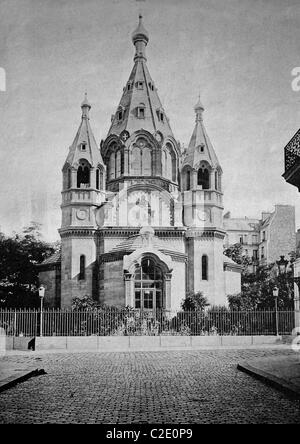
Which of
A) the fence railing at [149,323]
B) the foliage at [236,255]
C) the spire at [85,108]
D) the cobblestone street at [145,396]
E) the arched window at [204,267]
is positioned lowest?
the cobblestone street at [145,396]

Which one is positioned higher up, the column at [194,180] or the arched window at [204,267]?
the column at [194,180]

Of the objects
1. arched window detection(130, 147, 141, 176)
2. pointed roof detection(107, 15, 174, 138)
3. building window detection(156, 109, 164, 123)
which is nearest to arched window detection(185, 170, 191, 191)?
arched window detection(130, 147, 141, 176)

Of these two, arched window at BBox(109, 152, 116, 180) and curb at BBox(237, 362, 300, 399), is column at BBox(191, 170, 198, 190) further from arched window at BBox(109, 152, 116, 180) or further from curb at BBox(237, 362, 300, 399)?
curb at BBox(237, 362, 300, 399)

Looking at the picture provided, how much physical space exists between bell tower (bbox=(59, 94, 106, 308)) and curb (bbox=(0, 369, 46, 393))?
24.7 m

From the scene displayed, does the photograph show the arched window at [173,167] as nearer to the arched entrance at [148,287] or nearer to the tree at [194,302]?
→ the tree at [194,302]

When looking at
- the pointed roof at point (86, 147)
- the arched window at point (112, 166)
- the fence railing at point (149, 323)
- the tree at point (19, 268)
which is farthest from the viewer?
the tree at point (19, 268)

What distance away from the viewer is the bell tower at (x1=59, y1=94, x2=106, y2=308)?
41.8 meters

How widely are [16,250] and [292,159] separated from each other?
37946 mm

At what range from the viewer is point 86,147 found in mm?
44031

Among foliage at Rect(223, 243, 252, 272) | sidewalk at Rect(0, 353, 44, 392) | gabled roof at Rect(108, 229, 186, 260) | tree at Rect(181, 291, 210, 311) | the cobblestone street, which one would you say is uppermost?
foliage at Rect(223, 243, 252, 272)

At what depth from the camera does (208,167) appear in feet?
148

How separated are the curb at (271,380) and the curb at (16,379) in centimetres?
542

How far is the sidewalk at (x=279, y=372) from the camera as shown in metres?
12.6

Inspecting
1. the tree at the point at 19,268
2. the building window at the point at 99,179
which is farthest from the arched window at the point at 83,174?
the tree at the point at 19,268
